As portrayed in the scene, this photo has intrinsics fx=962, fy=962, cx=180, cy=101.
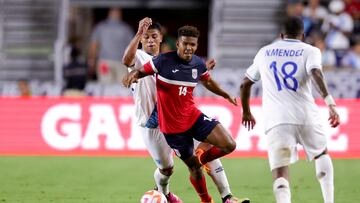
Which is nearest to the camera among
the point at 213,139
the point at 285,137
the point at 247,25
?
the point at 285,137

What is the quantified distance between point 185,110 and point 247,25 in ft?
41.7

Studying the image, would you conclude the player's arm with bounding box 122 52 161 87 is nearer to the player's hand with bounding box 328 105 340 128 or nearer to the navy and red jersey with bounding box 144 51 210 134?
the navy and red jersey with bounding box 144 51 210 134

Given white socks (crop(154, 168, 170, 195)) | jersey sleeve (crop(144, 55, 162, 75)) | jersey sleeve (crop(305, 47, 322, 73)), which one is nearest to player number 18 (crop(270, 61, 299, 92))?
jersey sleeve (crop(305, 47, 322, 73))

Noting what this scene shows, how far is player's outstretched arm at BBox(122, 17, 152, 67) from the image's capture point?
33.1 ft

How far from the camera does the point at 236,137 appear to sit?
17234 mm

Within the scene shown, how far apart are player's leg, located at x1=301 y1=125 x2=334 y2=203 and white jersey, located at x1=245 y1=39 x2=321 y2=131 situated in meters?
0.12

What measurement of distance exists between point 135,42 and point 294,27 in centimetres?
181

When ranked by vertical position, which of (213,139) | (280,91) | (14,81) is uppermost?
(280,91)

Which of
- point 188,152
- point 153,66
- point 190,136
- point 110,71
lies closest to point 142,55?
point 153,66

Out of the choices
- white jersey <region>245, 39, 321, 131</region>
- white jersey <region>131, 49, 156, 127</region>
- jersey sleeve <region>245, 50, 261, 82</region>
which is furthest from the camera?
white jersey <region>131, 49, 156, 127</region>

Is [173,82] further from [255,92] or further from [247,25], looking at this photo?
[247,25]

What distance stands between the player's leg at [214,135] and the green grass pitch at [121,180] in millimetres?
1300

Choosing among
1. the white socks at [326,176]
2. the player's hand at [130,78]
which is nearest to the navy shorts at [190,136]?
the player's hand at [130,78]

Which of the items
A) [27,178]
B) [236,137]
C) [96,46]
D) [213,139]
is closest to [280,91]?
[213,139]
